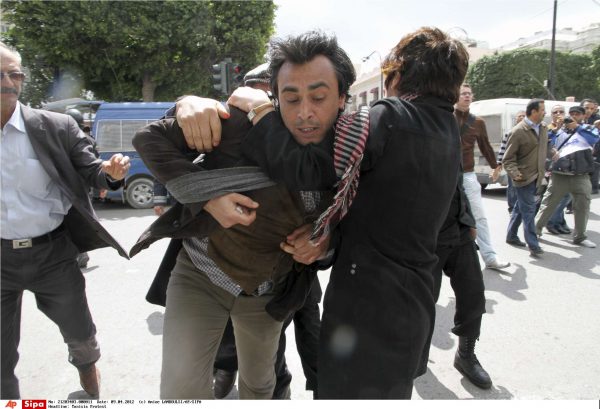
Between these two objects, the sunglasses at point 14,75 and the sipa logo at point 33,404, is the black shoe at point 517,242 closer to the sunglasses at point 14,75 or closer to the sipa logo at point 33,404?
the sipa logo at point 33,404

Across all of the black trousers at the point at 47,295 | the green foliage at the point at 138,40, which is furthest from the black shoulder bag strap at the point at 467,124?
the green foliage at the point at 138,40

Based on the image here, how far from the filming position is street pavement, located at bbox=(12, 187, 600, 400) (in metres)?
2.71

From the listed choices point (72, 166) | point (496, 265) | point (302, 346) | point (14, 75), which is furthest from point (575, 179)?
point (14, 75)

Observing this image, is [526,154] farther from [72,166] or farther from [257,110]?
[72,166]

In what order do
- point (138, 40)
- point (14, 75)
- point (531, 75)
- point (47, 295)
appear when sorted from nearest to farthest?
point (14, 75), point (47, 295), point (138, 40), point (531, 75)

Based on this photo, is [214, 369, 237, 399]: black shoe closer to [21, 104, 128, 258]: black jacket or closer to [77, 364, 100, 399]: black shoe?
[77, 364, 100, 399]: black shoe

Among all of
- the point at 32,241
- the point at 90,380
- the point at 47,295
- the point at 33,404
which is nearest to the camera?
the point at 33,404

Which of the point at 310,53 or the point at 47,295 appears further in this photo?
the point at 47,295

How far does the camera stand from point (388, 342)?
56.1 inches

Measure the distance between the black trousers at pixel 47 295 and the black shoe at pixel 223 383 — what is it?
0.74 meters

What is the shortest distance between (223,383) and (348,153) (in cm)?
198

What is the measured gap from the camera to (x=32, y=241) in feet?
7.40

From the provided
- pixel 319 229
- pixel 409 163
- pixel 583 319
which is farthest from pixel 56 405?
pixel 583 319

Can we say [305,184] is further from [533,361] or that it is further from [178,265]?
[533,361]
